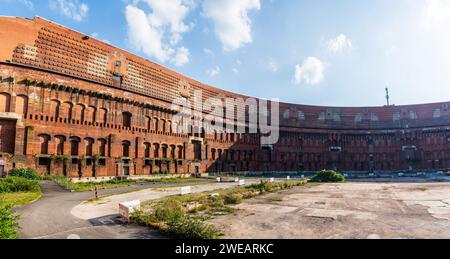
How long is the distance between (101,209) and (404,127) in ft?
208

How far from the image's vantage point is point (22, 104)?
24516 millimetres

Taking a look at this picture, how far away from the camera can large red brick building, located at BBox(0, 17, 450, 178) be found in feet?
80.5

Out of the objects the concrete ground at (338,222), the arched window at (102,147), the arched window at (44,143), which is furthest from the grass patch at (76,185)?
the concrete ground at (338,222)

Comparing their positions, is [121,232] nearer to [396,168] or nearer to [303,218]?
[303,218]

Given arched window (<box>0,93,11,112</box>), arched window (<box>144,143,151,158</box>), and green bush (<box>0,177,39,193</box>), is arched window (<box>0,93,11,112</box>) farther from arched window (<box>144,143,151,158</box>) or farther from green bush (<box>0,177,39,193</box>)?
arched window (<box>144,143,151,158</box>)

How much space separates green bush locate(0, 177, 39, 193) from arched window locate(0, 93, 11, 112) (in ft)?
31.9

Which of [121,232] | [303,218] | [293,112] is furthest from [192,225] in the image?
[293,112]

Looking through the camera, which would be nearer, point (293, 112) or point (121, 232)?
point (121, 232)

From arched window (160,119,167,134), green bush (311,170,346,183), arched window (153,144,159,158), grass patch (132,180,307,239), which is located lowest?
green bush (311,170,346,183)

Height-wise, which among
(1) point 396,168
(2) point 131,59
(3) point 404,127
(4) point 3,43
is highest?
(2) point 131,59

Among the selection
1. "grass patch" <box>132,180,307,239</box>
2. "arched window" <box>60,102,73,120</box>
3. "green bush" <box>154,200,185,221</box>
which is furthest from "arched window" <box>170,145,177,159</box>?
"green bush" <box>154,200,185,221</box>

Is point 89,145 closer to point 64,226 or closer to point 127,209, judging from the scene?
point 64,226

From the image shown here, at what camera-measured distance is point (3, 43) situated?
937 inches

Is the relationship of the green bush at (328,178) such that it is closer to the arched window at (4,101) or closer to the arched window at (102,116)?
the arched window at (102,116)
